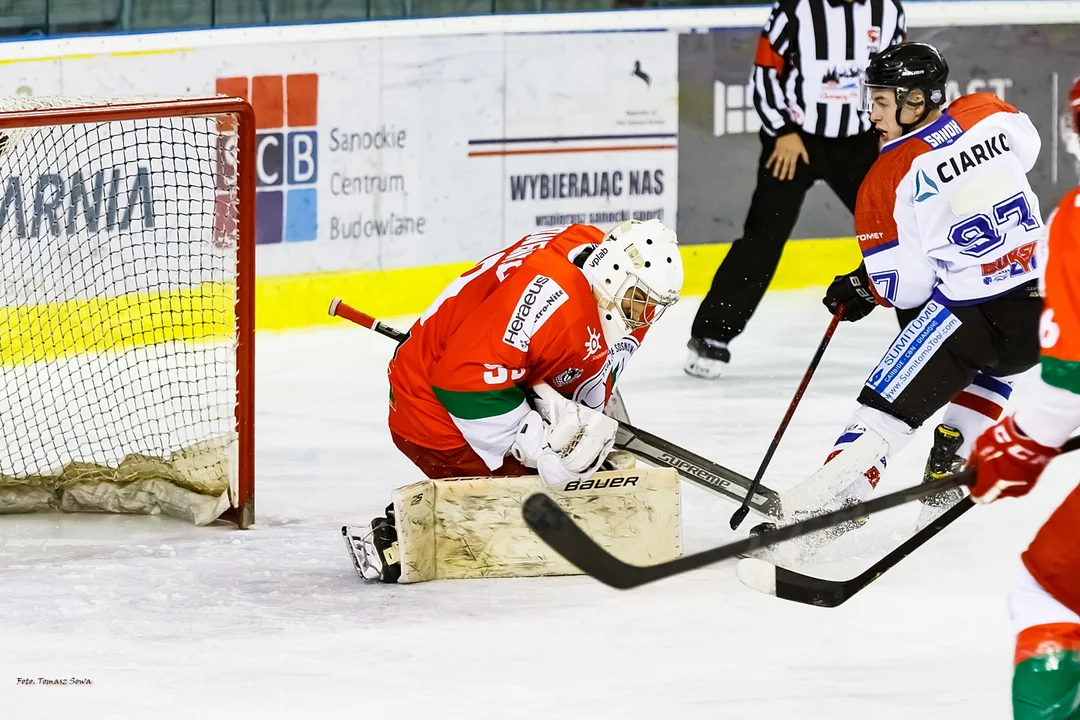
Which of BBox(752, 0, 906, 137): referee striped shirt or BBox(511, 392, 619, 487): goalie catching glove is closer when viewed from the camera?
BBox(511, 392, 619, 487): goalie catching glove

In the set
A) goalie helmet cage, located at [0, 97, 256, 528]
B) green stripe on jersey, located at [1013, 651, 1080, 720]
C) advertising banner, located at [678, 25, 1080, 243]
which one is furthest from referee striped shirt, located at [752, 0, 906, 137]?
green stripe on jersey, located at [1013, 651, 1080, 720]

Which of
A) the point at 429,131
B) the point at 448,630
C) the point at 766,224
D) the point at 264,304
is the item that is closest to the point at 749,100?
the point at 766,224

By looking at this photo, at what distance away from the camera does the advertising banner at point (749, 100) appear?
6.47 meters

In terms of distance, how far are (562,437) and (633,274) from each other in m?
0.32

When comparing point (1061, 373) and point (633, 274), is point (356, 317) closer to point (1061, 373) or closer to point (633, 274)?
point (633, 274)

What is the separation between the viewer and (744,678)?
2594 mm

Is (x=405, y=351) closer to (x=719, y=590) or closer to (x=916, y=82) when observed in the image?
(x=719, y=590)

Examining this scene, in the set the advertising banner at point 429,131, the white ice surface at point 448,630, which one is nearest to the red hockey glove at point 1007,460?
the white ice surface at point 448,630

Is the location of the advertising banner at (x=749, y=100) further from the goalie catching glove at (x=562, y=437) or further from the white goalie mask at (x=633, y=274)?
the goalie catching glove at (x=562, y=437)

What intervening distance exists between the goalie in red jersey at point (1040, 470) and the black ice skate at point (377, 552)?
1.39 meters

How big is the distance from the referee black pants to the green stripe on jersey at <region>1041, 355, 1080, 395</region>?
3.39m

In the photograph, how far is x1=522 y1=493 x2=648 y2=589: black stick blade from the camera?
77.8 inches

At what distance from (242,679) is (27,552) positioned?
970 mm

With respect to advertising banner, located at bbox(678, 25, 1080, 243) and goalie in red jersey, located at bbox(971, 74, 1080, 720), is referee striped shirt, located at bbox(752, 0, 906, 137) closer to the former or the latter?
advertising banner, located at bbox(678, 25, 1080, 243)
